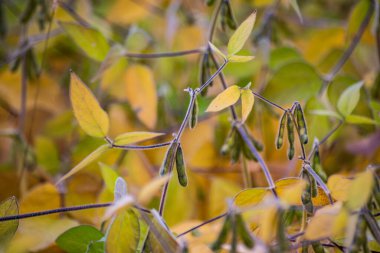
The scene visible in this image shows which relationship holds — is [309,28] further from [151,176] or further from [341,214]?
[341,214]

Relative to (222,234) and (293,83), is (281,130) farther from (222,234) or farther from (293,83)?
(293,83)

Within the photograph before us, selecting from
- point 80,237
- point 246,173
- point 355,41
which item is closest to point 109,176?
point 80,237

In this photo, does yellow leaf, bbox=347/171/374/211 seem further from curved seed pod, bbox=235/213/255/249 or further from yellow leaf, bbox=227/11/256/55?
yellow leaf, bbox=227/11/256/55

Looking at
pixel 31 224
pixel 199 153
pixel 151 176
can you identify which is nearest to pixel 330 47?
pixel 199 153

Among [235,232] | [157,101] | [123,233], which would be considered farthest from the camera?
[157,101]

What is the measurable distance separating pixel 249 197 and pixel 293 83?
0.44 meters

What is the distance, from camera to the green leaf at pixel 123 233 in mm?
615

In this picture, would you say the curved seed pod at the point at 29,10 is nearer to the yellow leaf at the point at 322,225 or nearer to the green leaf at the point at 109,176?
the green leaf at the point at 109,176

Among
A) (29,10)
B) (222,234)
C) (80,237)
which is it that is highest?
(29,10)

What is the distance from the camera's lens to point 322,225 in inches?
21.8

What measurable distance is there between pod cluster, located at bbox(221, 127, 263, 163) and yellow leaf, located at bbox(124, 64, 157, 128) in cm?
23

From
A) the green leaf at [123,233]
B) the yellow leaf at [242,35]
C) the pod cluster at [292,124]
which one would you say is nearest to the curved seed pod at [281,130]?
the pod cluster at [292,124]

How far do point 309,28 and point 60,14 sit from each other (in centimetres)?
79

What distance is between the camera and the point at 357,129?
1131mm
